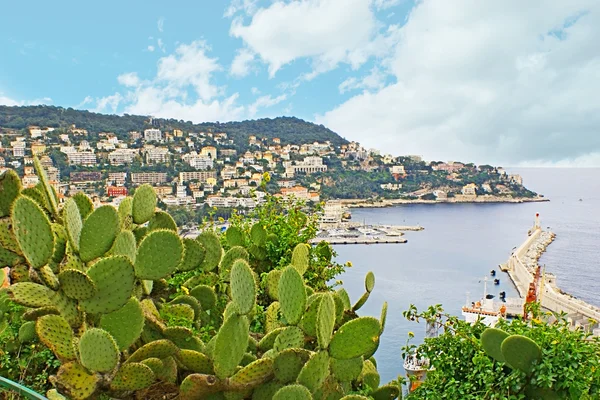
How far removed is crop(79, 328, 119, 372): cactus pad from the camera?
1.22m

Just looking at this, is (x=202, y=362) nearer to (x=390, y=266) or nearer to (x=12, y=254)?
(x=12, y=254)

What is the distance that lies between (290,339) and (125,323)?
503mm

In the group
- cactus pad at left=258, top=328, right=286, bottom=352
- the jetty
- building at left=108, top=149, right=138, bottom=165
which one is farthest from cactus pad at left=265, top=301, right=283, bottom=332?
building at left=108, top=149, right=138, bottom=165

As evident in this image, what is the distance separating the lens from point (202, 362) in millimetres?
1525

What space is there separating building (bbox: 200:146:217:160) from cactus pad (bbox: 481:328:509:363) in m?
54.4

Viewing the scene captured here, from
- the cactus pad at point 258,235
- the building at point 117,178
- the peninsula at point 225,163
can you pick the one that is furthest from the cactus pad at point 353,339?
the building at point 117,178

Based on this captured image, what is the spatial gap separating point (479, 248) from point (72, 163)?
102 feet

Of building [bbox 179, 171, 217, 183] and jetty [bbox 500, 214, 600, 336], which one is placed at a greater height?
building [bbox 179, 171, 217, 183]

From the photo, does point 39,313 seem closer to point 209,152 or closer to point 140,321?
point 140,321

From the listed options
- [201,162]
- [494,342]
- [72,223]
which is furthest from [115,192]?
[201,162]

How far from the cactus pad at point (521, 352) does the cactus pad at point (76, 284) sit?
1170 mm

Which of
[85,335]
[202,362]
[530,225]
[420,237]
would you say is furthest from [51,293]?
[530,225]

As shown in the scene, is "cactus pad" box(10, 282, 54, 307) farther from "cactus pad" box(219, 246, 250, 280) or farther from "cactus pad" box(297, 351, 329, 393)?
"cactus pad" box(219, 246, 250, 280)

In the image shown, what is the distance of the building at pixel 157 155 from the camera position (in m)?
49.6
